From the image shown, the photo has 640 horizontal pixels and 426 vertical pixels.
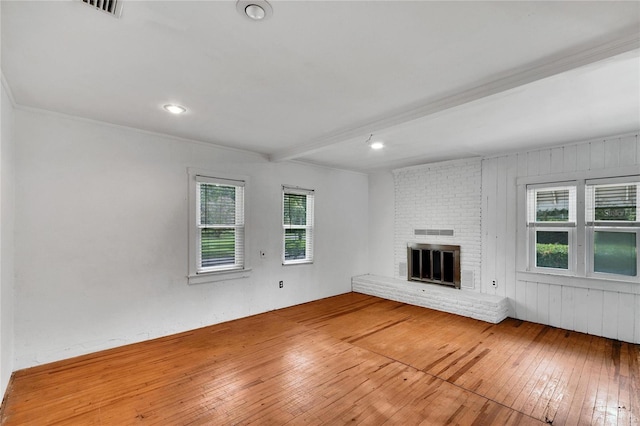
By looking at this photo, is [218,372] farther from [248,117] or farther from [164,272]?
[248,117]

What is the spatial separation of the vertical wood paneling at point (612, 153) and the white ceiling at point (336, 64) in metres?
0.32

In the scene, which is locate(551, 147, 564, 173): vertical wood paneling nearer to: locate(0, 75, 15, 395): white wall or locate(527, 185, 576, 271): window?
locate(527, 185, 576, 271): window

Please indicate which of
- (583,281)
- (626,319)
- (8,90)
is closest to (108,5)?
(8,90)

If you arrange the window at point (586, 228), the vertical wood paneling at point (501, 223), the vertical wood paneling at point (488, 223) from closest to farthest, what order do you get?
the window at point (586, 228)
the vertical wood paneling at point (501, 223)
the vertical wood paneling at point (488, 223)

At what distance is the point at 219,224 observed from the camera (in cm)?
444

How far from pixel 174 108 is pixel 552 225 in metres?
5.20

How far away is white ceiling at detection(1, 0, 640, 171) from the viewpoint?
1643 millimetres

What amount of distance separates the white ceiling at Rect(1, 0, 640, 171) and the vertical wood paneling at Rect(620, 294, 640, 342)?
211cm

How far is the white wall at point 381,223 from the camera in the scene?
21.1 feet

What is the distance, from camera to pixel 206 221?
4.32 metres

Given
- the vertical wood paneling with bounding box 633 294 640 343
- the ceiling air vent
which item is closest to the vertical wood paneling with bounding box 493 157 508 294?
the vertical wood paneling with bounding box 633 294 640 343

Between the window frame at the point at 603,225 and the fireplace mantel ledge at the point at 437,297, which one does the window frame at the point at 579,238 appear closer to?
the window frame at the point at 603,225

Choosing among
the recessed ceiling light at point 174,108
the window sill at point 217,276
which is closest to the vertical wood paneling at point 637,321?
the window sill at point 217,276

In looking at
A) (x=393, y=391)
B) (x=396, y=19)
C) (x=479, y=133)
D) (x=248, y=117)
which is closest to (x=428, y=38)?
(x=396, y=19)
